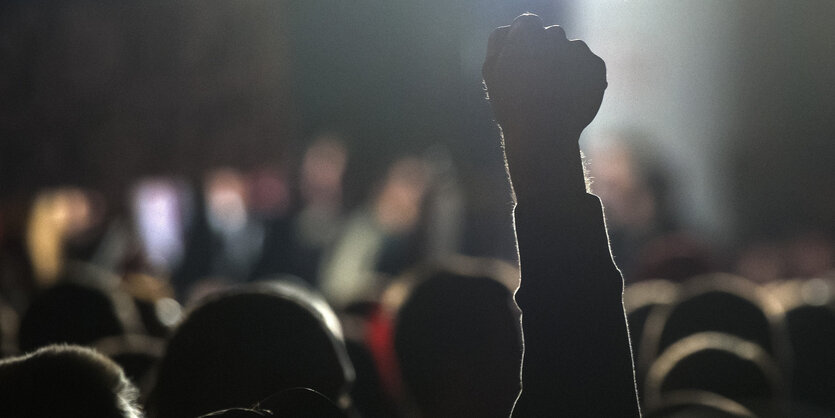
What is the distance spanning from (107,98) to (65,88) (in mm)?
472

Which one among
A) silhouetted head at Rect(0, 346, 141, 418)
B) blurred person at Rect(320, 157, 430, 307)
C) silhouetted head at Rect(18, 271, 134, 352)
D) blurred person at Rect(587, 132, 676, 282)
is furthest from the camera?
blurred person at Rect(587, 132, 676, 282)

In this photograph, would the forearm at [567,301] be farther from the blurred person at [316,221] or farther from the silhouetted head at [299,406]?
the blurred person at [316,221]

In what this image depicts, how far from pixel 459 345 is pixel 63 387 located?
113cm

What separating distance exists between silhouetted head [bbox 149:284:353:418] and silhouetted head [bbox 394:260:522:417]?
18.0 inches

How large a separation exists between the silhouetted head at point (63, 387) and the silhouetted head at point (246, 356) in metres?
0.38

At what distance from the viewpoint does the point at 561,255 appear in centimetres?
109

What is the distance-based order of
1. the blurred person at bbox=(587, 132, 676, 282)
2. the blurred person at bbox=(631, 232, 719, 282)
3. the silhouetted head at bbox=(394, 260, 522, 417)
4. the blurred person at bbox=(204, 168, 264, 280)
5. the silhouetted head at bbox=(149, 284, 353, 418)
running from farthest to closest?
the blurred person at bbox=(204, 168, 264, 280) < the blurred person at bbox=(587, 132, 676, 282) < the blurred person at bbox=(631, 232, 719, 282) < the silhouetted head at bbox=(394, 260, 522, 417) < the silhouetted head at bbox=(149, 284, 353, 418)

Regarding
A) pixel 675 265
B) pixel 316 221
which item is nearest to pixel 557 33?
pixel 675 265

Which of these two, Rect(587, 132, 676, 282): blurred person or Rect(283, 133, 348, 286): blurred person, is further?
Answer: Rect(283, 133, 348, 286): blurred person

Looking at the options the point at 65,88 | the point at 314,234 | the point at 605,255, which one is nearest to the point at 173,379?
the point at 605,255

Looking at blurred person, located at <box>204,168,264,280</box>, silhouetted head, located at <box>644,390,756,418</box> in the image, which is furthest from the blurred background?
silhouetted head, located at <box>644,390,756,418</box>

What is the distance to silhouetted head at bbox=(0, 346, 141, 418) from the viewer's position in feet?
3.24

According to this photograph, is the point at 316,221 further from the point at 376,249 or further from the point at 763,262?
the point at 763,262

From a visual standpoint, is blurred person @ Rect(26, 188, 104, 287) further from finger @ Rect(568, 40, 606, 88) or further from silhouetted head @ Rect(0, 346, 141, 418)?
finger @ Rect(568, 40, 606, 88)
